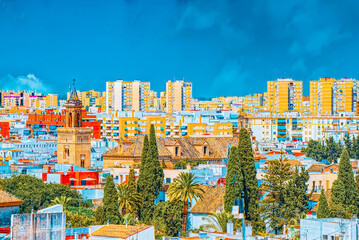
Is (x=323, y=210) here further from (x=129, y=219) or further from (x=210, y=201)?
(x=129, y=219)

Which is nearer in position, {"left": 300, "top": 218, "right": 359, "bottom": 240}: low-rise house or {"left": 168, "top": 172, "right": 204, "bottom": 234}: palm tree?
{"left": 300, "top": 218, "right": 359, "bottom": 240}: low-rise house

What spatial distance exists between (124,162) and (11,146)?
41984 millimetres

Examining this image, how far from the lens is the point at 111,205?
159ft

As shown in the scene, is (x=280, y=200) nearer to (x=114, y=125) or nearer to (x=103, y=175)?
(x=103, y=175)

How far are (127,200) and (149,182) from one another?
399cm

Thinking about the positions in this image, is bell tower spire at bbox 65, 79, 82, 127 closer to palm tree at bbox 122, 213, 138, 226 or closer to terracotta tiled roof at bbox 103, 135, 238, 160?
terracotta tiled roof at bbox 103, 135, 238, 160

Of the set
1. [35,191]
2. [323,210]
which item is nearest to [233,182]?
[323,210]

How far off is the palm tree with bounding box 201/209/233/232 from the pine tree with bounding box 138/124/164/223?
6.16 m

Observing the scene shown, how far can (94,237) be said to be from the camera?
34750 millimetres

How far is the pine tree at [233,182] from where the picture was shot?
50500 millimetres

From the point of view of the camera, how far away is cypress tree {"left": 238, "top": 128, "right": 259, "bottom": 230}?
5232 centimetres

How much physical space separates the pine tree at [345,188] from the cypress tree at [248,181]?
15.3ft

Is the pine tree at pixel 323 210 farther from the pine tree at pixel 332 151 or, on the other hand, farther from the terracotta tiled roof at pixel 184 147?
the pine tree at pixel 332 151

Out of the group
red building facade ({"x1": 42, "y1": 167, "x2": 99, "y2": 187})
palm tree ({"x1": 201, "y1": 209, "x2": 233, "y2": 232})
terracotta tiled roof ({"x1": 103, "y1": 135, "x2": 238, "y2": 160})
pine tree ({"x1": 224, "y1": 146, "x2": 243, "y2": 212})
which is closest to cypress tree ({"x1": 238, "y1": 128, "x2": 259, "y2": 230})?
pine tree ({"x1": 224, "y1": 146, "x2": 243, "y2": 212})
